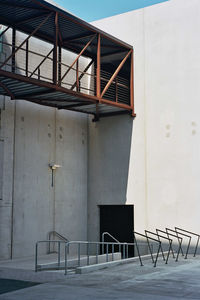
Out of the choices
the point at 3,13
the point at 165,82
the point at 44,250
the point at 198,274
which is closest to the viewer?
the point at 198,274

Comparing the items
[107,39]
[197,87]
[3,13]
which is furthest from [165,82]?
[3,13]

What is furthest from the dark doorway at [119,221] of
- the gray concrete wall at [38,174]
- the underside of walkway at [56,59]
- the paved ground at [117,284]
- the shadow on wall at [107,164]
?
the paved ground at [117,284]

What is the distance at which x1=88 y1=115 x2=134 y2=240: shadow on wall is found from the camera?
18.4 m

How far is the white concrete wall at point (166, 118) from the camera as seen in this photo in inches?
664

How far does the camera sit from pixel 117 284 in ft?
31.5

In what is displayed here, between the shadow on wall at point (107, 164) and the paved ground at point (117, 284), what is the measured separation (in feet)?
20.1

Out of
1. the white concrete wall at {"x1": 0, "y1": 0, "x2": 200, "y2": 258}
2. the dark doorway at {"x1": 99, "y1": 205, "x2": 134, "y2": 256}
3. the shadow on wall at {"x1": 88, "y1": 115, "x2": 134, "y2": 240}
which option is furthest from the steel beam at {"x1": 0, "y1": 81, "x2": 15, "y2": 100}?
the dark doorway at {"x1": 99, "y1": 205, "x2": 134, "y2": 256}

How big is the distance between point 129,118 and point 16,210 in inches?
251

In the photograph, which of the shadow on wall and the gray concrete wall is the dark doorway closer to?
the shadow on wall

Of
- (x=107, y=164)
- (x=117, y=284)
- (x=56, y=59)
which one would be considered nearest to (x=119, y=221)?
(x=107, y=164)

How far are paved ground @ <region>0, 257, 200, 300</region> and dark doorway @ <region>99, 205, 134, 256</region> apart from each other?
18.0ft

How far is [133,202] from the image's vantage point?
18.0 m

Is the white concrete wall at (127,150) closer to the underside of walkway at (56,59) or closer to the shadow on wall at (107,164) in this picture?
the shadow on wall at (107,164)

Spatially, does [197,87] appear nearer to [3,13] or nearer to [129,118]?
[129,118]
